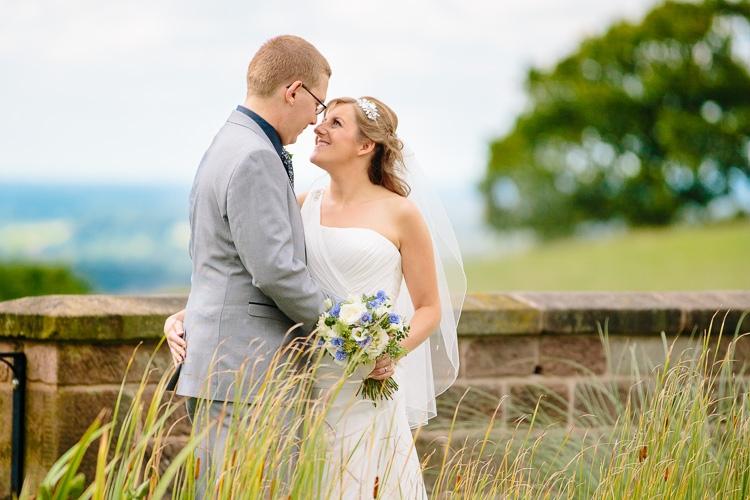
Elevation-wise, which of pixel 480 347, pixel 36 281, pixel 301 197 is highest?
pixel 301 197

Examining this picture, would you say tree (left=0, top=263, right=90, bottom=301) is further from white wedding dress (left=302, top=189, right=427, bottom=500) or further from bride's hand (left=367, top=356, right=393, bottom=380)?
bride's hand (left=367, top=356, right=393, bottom=380)

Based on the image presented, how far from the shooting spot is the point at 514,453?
4.47 m

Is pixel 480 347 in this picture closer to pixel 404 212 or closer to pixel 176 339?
pixel 404 212

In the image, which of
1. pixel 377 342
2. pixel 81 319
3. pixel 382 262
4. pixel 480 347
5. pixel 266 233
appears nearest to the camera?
pixel 266 233

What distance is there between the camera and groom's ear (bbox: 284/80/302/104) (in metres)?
3.43

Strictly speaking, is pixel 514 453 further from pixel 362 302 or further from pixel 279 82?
pixel 279 82

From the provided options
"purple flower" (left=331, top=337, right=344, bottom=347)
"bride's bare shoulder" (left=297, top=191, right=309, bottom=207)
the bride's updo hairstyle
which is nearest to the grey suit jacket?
"purple flower" (left=331, top=337, right=344, bottom=347)

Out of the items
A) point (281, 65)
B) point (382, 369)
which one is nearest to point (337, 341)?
point (382, 369)

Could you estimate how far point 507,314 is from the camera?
499 centimetres

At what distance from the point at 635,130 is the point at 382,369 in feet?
116

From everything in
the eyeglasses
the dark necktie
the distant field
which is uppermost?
the eyeglasses

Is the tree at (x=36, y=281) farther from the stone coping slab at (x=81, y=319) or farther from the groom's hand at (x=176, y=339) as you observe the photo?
the groom's hand at (x=176, y=339)

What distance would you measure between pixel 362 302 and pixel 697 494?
1.32m

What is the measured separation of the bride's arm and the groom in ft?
1.10
